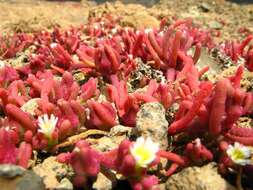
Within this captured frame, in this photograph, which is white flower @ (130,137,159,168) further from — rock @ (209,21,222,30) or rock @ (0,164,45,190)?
rock @ (209,21,222,30)

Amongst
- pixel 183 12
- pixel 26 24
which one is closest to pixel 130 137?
pixel 26 24

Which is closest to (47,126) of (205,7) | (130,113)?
(130,113)

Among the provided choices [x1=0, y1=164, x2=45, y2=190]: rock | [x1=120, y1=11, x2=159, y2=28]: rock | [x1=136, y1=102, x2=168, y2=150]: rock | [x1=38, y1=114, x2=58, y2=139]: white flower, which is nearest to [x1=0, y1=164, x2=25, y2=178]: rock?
[x1=0, y1=164, x2=45, y2=190]: rock

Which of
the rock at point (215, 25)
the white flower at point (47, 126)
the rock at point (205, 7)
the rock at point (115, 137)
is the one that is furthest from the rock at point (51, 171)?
the rock at point (205, 7)

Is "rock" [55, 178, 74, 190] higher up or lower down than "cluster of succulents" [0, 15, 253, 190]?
lower down

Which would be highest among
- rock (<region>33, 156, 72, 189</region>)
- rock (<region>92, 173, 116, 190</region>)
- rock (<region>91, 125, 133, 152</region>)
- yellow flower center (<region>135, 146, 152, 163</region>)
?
yellow flower center (<region>135, 146, 152, 163</region>)

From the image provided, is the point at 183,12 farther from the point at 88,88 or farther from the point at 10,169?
the point at 10,169

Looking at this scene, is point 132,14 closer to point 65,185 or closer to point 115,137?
point 115,137
